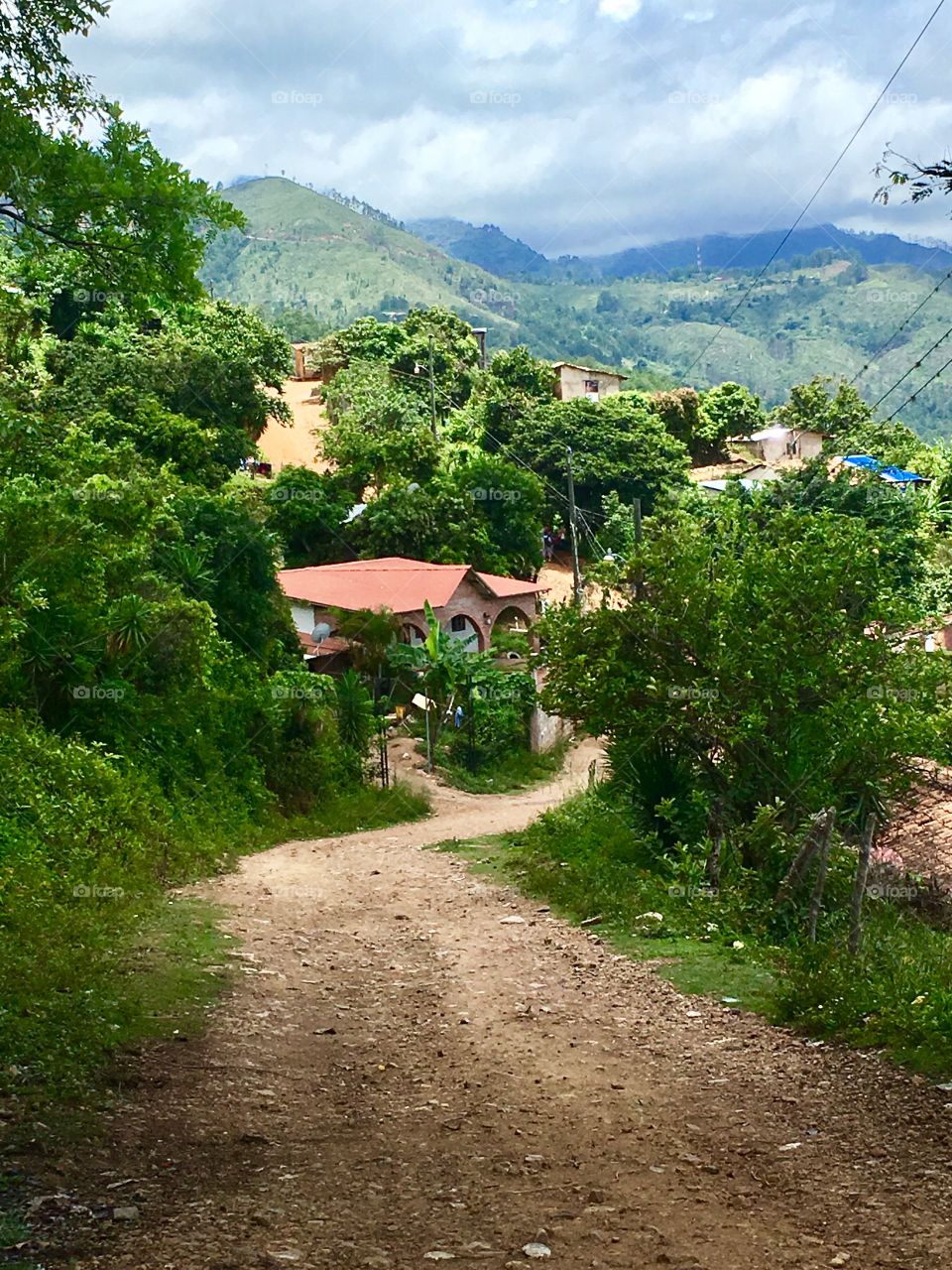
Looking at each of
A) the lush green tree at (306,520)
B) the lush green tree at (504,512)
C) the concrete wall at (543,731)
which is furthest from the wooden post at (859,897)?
the lush green tree at (504,512)

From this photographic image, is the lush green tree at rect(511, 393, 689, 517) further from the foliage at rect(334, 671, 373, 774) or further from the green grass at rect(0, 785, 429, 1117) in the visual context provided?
the green grass at rect(0, 785, 429, 1117)

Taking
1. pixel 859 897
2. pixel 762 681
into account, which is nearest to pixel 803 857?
pixel 859 897

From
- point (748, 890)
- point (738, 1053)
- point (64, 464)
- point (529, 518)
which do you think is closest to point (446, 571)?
point (529, 518)

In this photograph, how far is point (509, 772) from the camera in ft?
103

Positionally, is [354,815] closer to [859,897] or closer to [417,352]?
[859,897]

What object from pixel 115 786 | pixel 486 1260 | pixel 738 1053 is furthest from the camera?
pixel 115 786

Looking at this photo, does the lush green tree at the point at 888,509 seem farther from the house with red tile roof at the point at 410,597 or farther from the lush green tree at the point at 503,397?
the lush green tree at the point at 503,397

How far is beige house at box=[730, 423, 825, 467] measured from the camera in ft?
233

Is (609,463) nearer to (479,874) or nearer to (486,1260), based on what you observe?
(479,874)

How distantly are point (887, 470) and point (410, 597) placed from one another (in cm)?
3104

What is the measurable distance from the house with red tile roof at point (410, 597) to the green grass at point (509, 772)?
550 centimetres

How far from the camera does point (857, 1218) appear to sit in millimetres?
4992

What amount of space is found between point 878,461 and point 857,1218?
57.4 meters

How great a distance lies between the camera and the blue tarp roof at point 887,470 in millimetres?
55694
